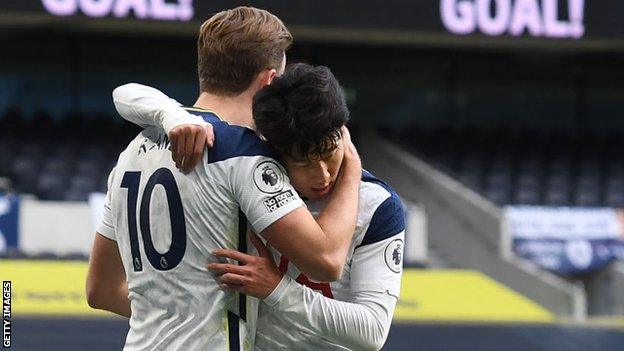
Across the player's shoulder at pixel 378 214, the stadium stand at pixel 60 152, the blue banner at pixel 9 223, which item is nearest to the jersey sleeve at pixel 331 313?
the player's shoulder at pixel 378 214

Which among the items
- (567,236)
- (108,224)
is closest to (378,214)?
(108,224)

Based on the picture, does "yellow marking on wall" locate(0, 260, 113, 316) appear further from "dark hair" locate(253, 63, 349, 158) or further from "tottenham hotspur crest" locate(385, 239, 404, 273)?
"dark hair" locate(253, 63, 349, 158)

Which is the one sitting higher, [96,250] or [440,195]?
[96,250]

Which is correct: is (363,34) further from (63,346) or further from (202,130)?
(202,130)

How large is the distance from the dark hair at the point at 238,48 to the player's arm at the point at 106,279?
494 mm

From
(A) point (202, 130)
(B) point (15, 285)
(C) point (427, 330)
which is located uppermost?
(A) point (202, 130)

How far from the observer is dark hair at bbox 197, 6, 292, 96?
7.86ft

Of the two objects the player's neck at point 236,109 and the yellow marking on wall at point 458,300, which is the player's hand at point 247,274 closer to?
the player's neck at point 236,109

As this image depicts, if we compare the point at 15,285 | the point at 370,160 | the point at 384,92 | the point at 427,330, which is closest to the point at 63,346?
the point at 15,285

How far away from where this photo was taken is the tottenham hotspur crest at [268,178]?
7.68 feet

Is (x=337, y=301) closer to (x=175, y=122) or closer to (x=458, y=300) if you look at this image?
(x=175, y=122)

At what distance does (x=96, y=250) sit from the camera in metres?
2.71

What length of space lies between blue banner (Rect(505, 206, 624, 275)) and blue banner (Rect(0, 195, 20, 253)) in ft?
20.5

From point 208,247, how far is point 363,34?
46.5ft
